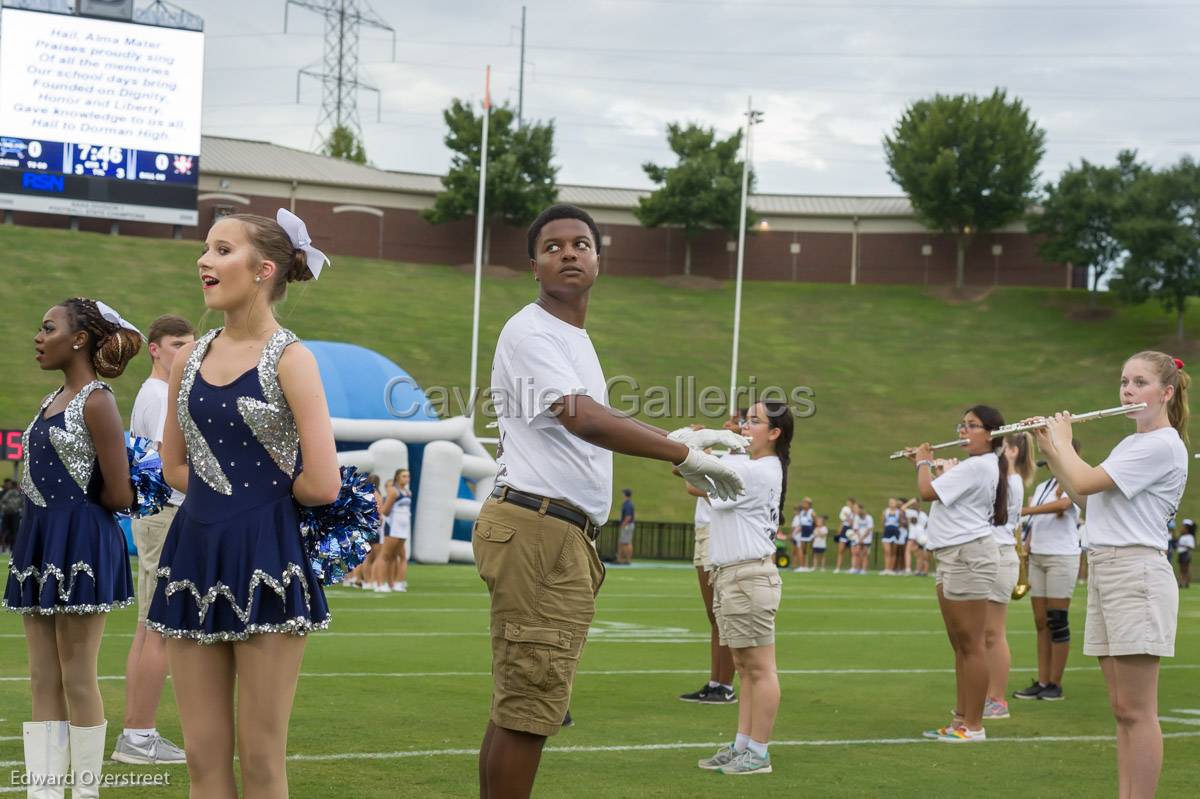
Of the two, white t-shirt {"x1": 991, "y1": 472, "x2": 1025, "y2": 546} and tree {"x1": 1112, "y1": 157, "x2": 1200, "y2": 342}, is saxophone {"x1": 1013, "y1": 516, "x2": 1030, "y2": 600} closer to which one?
white t-shirt {"x1": 991, "y1": 472, "x2": 1025, "y2": 546}

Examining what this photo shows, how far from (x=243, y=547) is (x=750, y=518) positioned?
4.40m

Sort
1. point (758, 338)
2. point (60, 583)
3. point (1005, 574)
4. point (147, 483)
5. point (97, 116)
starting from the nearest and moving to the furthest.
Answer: point (60, 583) < point (147, 483) < point (1005, 574) < point (97, 116) < point (758, 338)

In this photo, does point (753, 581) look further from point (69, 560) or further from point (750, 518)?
point (69, 560)

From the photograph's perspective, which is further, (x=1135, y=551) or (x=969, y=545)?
(x=969, y=545)

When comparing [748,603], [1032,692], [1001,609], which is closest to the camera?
[748,603]

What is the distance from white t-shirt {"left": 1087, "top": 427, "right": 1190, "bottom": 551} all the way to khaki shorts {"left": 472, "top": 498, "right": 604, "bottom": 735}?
2.83 meters

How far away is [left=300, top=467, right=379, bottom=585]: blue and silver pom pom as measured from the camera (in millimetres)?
3910

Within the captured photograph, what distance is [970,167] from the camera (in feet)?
204

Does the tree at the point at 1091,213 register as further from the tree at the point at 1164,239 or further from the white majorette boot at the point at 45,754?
the white majorette boot at the point at 45,754

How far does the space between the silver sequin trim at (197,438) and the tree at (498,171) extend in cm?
5803

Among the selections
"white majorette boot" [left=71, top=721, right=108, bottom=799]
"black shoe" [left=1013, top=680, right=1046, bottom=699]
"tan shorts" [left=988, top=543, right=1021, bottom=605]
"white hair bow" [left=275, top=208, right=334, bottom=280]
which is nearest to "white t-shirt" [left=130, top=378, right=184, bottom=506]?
"white majorette boot" [left=71, top=721, right=108, bottom=799]

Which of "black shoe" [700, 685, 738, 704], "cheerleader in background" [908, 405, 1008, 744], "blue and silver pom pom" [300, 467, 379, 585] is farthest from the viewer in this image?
"black shoe" [700, 685, 738, 704]

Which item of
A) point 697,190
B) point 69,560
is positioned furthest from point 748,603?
point 697,190
